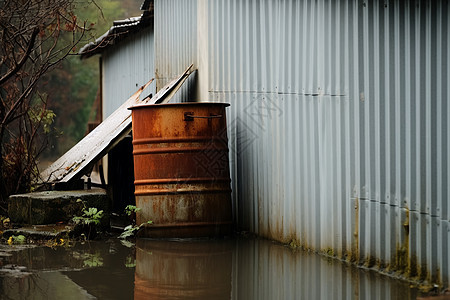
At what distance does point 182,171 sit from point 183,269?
6.38 feet

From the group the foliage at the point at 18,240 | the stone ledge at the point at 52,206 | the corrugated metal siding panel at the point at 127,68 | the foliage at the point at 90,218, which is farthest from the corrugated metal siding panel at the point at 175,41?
the foliage at the point at 18,240

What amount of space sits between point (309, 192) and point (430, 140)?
223cm

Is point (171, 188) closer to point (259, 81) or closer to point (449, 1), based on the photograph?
point (259, 81)

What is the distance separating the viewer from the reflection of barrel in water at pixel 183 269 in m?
5.79

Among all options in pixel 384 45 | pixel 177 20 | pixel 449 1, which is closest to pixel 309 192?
pixel 384 45

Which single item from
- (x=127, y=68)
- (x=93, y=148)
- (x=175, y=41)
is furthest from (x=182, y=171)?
(x=127, y=68)

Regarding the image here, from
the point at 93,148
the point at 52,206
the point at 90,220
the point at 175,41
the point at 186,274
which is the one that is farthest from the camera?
the point at 175,41

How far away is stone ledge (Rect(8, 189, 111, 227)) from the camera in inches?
356

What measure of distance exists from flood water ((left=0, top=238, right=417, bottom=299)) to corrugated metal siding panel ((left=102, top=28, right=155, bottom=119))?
5.72 metres

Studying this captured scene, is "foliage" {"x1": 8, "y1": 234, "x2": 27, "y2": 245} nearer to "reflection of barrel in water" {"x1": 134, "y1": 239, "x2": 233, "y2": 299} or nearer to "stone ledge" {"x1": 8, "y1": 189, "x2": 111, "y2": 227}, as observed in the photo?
"stone ledge" {"x1": 8, "y1": 189, "x2": 111, "y2": 227}

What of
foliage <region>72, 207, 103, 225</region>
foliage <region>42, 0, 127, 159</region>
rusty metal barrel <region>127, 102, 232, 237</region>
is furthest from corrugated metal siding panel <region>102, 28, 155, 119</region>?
foliage <region>42, 0, 127, 159</region>

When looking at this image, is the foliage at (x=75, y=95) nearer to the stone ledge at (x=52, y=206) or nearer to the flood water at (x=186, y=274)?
the stone ledge at (x=52, y=206)

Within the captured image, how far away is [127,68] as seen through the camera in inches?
640

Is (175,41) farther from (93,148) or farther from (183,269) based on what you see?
(183,269)
